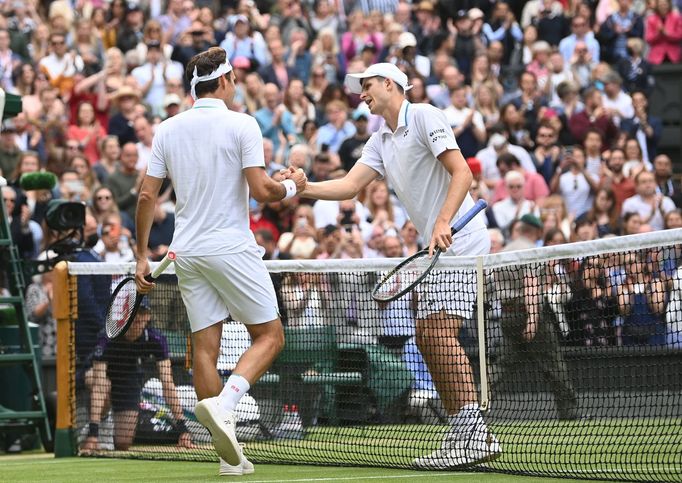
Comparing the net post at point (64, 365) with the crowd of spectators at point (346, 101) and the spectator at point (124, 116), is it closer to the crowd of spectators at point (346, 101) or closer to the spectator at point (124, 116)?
the crowd of spectators at point (346, 101)

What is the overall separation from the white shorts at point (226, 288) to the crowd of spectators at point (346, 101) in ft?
19.0

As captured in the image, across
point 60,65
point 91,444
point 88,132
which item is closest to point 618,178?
point 88,132

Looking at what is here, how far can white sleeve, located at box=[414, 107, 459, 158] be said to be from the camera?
28.8ft

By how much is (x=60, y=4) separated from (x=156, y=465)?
12.3 meters

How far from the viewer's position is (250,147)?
→ 8.31m

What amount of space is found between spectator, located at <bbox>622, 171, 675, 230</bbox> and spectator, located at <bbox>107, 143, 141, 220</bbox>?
5.76 meters

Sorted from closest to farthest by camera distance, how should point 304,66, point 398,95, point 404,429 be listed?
1. point 398,95
2. point 404,429
3. point 304,66

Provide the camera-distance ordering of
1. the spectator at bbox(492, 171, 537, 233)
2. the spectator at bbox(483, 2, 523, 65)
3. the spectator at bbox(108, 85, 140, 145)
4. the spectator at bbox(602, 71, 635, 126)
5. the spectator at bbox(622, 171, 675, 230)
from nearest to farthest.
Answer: the spectator at bbox(492, 171, 537, 233)
the spectator at bbox(622, 171, 675, 230)
the spectator at bbox(108, 85, 140, 145)
the spectator at bbox(602, 71, 635, 126)
the spectator at bbox(483, 2, 523, 65)

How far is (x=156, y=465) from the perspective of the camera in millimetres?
9828

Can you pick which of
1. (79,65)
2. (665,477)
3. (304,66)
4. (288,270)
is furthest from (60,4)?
(665,477)

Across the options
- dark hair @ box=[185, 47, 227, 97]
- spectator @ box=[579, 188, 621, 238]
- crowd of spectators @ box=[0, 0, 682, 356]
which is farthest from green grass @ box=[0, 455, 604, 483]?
spectator @ box=[579, 188, 621, 238]

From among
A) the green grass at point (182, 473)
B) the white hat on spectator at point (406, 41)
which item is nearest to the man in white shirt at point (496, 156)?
the white hat on spectator at point (406, 41)

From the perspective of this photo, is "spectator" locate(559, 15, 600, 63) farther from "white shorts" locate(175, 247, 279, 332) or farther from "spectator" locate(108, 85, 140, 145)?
"white shorts" locate(175, 247, 279, 332)

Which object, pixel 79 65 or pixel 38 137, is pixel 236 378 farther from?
pixel 79 65
